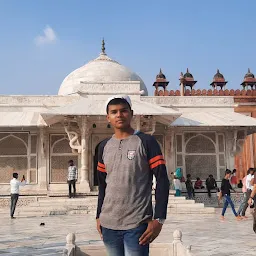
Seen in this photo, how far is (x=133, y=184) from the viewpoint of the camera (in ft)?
7.06

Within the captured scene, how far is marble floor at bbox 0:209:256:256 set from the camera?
5.07 meters

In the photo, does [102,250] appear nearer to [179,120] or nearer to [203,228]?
[203,228]

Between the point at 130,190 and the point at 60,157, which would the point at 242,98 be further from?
the point at 130,190

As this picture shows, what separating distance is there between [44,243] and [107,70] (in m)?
14.4

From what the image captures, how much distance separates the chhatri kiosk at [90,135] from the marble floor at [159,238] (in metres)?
6.06

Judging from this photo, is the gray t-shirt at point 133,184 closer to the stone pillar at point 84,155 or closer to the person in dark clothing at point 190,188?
the stone pillar at point 84,155

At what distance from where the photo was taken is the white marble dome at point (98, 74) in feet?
62.2

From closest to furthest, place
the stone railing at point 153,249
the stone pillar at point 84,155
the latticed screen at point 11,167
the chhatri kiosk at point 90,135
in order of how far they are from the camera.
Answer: the stone railing at point 153,249 < the stone pillar at point 84,155 < the chhatri kiosk at point 90,135 < the latticed screen at point 11,167

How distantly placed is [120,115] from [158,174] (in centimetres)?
41

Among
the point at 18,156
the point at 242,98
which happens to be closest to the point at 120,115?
the point at 18,156

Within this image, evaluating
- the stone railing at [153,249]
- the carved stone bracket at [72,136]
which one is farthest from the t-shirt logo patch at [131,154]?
the carved stone bracket at [72,136]

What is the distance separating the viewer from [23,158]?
15.2 meters

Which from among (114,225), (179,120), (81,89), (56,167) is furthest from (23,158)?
(114,225)

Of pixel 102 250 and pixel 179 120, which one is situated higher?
pixel 179 120
